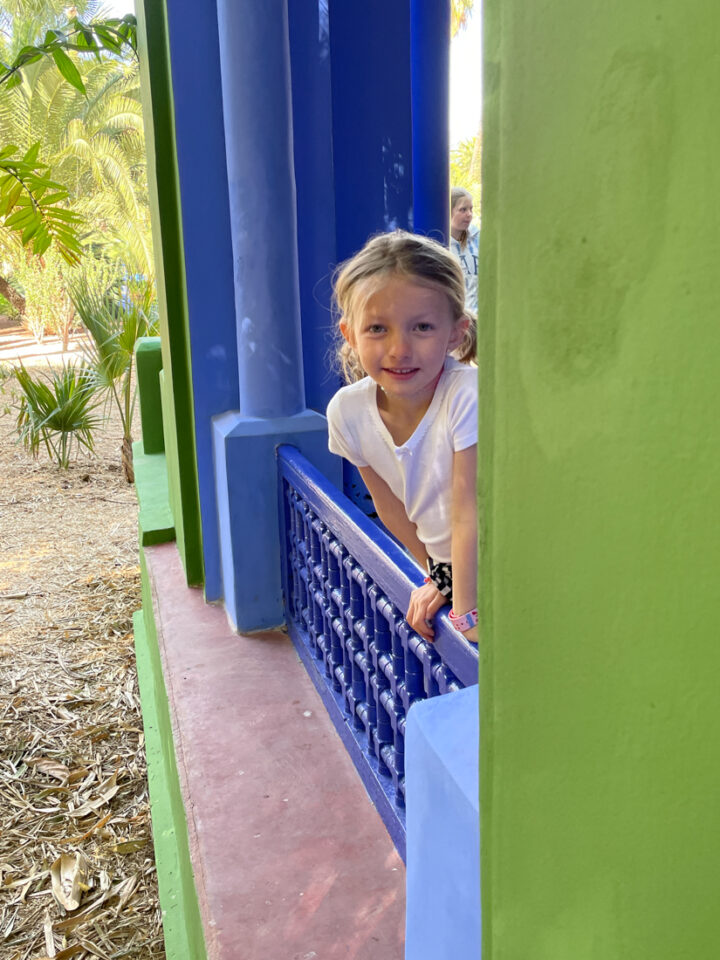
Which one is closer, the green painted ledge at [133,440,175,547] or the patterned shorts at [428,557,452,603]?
the patterned shorts at [428,557,452,603]

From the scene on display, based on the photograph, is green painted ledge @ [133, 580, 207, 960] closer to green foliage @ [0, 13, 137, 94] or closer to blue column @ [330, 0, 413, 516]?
blue column @ [330, 0, 413, 516]

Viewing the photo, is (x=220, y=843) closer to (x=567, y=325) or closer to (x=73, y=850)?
(x=73, y=850)

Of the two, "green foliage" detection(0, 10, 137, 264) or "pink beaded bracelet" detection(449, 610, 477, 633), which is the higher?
"green foliage" detection(0, 10, 137, 264)

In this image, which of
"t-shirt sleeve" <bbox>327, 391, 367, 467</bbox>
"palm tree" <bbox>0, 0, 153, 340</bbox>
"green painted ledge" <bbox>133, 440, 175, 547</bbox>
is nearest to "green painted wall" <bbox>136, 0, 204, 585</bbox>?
"green painted ledge" <bbox>133, 440, 175, 547</bbox>

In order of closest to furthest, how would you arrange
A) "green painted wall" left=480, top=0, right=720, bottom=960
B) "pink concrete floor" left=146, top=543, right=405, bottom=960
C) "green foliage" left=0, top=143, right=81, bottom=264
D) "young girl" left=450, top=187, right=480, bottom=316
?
"green painted wall" left=480, top=0, right=720, bottom=960 < "pink concrete floor" left=146, top=543, right=405, bottom=960 < "green foliage" left=0, top=143, right=81, bottom=264 < "young girl" left=450, top=187, right=480, bottom=316

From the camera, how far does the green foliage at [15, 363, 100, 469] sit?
8.43 meters

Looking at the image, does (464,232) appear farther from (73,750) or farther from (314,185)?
(73,750)

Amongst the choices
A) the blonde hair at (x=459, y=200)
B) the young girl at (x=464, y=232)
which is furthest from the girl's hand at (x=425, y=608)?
the blonde hair at (x=459, y=200)

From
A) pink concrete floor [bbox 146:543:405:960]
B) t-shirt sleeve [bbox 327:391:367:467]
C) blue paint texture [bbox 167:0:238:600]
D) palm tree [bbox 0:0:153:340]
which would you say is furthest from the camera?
palm tree [bbox 0:0:153:340]

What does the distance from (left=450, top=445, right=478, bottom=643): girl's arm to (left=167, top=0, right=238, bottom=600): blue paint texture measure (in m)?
1.55

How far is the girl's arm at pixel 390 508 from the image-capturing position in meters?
2.04

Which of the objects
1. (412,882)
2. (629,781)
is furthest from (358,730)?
(629,781)

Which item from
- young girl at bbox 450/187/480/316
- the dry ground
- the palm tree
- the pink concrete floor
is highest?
the palm tree

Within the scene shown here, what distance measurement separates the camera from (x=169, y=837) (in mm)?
2936
